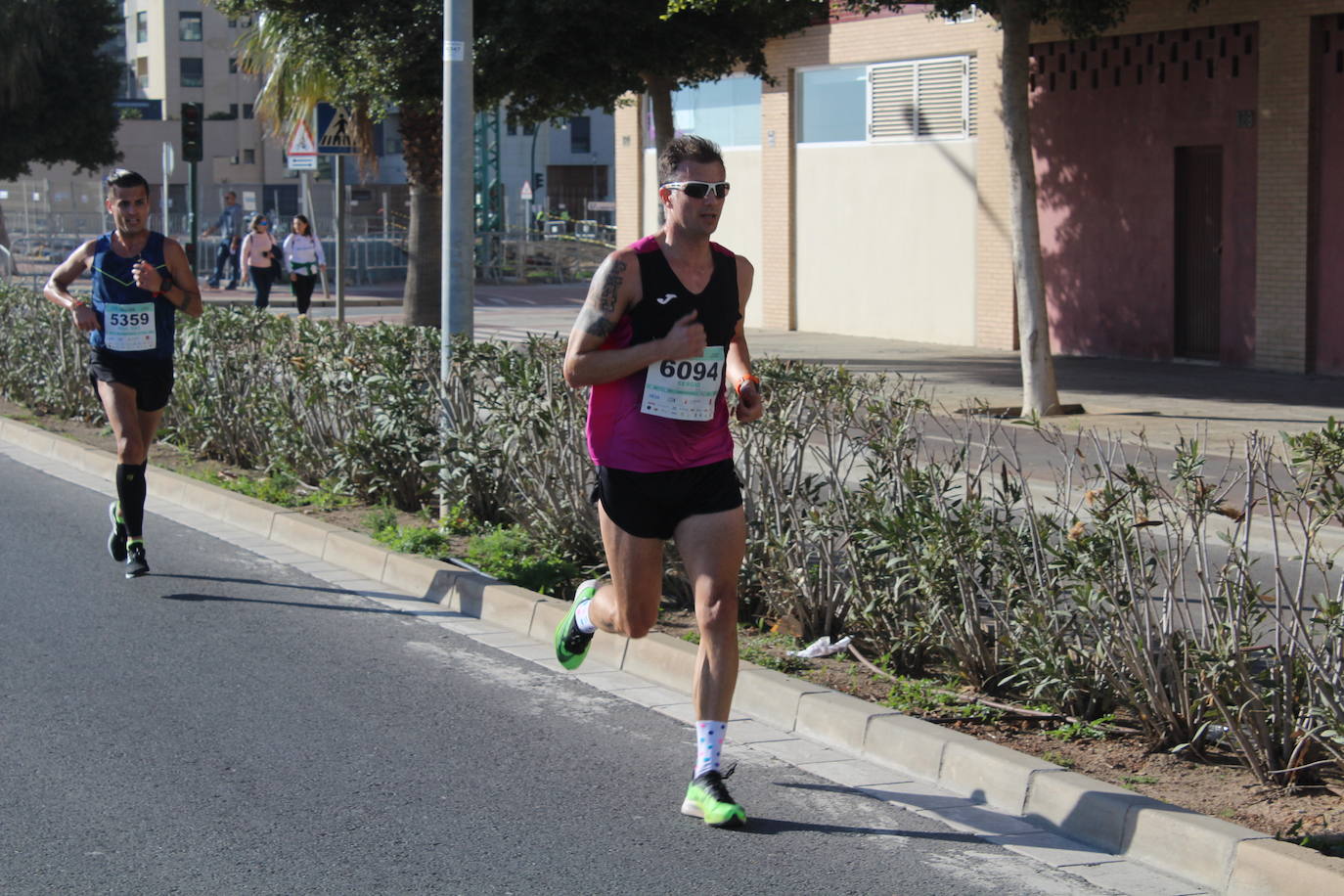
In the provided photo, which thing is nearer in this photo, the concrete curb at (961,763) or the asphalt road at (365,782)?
the concrete curb at (961,763)

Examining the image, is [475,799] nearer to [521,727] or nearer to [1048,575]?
[521,727]

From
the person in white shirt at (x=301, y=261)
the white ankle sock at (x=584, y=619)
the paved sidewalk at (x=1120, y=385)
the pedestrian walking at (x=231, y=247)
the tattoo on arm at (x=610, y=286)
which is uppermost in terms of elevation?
the pedestrian walking at (x=231, y=247)

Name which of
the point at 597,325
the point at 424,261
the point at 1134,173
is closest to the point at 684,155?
the point at 597,325

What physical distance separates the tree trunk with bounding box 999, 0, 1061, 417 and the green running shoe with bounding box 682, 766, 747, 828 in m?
10.1

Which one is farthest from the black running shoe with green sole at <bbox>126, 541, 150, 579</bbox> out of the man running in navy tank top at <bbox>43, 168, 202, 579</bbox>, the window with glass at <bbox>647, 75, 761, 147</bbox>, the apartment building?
the window with glass at <bbox>647, 75, 761, 147</bbox>

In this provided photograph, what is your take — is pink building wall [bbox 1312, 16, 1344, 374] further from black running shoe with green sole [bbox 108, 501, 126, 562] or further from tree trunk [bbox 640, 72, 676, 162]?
black running shoe with green sole [bbox 108, 501, 126, 562]

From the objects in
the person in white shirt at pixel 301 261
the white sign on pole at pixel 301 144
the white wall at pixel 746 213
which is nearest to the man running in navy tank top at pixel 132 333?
the white sign on pole at pixel 301 144

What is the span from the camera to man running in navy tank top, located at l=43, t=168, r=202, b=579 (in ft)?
28.3

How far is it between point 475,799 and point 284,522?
4.79 metres

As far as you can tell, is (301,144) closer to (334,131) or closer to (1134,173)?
(334,131)

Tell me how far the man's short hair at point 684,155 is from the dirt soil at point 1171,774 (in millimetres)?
2042

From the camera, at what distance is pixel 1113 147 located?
20438mm

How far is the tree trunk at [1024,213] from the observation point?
14805 mm

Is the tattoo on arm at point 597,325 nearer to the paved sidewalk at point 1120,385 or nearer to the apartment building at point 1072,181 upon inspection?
the paved sidewalk at point 1120,385
